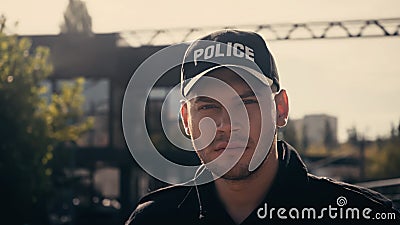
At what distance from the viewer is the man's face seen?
3.20 meters

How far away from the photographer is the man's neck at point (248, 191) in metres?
3.44

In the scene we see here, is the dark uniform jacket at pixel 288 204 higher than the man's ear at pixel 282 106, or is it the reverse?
the man's ear at pixel 282 106

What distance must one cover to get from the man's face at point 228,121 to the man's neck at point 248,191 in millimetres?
131

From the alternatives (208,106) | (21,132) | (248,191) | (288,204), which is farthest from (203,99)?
(21,132)

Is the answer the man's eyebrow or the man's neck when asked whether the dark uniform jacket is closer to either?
the man's neck

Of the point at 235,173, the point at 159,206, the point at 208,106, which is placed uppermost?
the point at 208,106

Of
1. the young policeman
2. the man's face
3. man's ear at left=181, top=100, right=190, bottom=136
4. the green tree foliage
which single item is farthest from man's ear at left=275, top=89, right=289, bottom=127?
the green tree foliage

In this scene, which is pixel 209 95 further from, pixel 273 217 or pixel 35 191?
pixel 35 191

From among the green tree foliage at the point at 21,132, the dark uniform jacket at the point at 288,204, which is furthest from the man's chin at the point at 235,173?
the green tree foliage at the point at 21,132

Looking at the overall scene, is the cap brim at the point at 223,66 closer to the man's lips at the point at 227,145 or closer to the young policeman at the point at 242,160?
the young policeman at the point at 242,160

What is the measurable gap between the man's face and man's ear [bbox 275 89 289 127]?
11cm

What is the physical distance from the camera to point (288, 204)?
3459mm

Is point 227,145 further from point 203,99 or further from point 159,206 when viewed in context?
point 159,206

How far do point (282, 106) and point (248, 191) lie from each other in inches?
14.4
